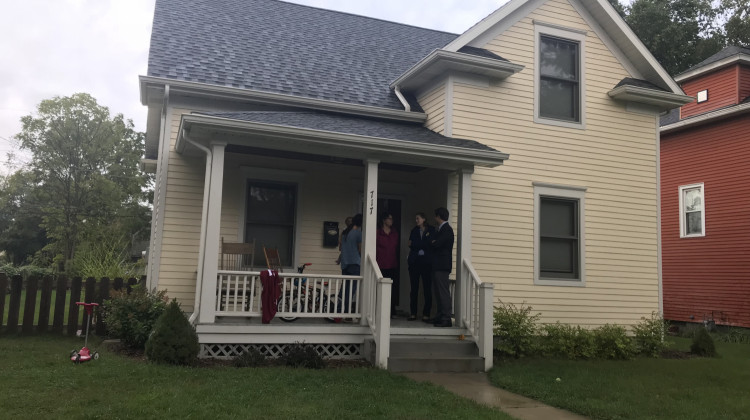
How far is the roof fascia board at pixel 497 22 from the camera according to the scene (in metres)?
A: 10.6

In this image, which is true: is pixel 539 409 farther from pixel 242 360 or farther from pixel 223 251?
pixel 223 251

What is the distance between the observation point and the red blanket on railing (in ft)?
26.1

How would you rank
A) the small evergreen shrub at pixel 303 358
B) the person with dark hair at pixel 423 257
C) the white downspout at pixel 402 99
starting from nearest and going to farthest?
the small evergreen shrub at pixel 303 358, the person with dark hair at pixel 423 257, the white downspout at pixel 402 99

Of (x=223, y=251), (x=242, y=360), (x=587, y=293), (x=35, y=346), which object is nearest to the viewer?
(x=242, y=360)

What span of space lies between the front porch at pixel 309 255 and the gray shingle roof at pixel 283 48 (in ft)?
5.09

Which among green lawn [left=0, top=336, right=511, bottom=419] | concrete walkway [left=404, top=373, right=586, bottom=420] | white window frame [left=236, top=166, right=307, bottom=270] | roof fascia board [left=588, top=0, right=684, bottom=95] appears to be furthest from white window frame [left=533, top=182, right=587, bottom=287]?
green lawn [left=0, top=336, right=511, bottom=419]

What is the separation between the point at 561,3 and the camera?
11586 millimetres

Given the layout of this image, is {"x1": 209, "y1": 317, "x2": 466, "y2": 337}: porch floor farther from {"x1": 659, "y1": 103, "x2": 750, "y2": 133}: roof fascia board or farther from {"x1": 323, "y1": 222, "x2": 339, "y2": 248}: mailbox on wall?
{"x1": 659, "y1": 103, "x2": 750, "y2": 133}: roof fascia board

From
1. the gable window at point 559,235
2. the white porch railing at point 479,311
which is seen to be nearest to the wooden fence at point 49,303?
the white porch railing at point 479,311

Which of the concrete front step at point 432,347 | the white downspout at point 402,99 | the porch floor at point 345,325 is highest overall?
the white downspout at point 402,99

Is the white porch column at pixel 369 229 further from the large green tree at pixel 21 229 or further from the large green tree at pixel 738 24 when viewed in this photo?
the large green tree at pixel 21 229

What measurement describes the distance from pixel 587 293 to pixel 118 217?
3073cm

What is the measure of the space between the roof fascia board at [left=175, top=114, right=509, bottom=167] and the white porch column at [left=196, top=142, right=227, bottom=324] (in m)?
0.42

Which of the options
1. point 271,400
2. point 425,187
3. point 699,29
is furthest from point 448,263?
point 699,29
